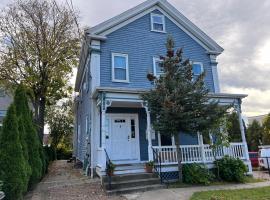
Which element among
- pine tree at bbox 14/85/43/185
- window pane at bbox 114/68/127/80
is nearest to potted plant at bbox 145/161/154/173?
pine tree at bbox 14/85/43/185

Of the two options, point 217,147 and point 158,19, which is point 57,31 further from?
point 217,147

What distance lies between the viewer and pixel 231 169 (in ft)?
32.6

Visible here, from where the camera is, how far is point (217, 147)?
1034 centimetres

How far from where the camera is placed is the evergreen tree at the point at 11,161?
6.13 m

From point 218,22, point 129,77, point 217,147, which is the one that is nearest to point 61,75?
point 129,77

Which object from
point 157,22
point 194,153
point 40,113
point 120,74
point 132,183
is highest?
point 157,22

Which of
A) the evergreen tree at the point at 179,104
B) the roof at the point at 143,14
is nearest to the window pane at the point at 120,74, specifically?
the roof at the point at 143,14

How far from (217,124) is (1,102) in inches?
1015

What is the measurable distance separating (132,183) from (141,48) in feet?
23.9

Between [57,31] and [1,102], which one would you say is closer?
[57,31]

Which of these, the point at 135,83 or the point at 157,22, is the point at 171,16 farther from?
the point at 135,83

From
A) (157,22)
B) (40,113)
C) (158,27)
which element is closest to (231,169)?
(158,27)

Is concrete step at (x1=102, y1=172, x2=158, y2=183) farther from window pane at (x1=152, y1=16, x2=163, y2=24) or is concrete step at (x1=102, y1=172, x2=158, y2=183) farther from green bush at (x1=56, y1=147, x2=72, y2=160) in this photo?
green bush at (x1=56, y1=147, x2=72, y2=160)

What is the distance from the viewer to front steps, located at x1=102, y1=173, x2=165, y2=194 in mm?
8039
